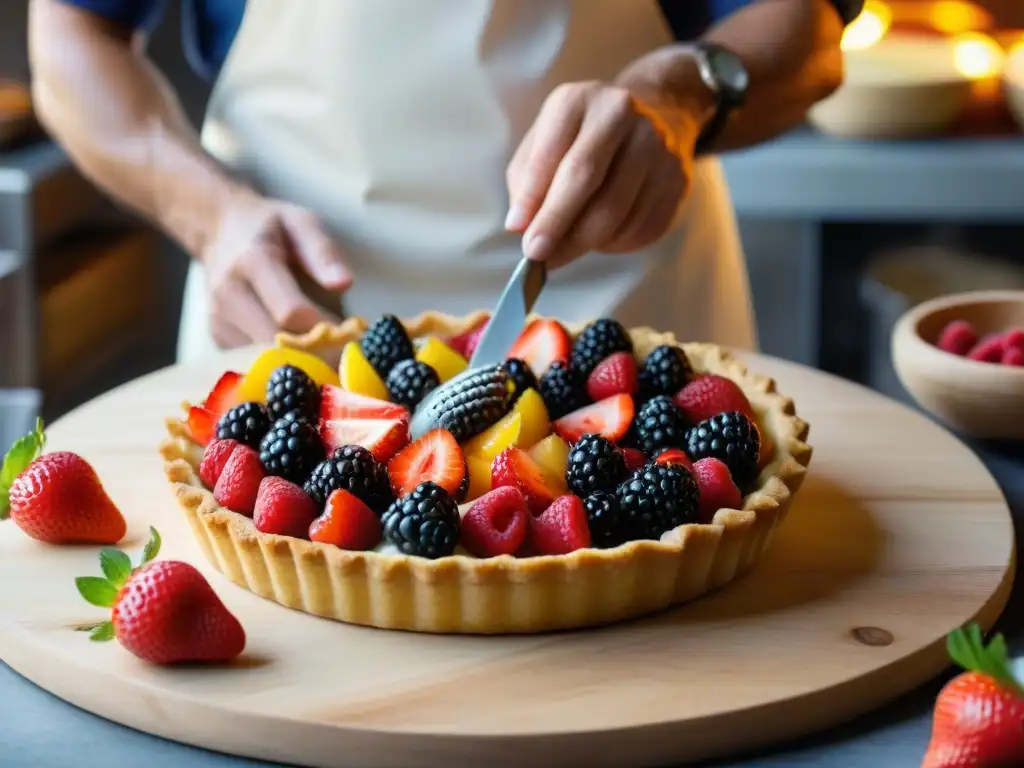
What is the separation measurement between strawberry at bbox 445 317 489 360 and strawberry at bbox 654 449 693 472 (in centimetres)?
43

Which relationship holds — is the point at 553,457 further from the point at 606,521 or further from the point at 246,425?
the point at 246,425

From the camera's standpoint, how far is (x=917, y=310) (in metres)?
1.96

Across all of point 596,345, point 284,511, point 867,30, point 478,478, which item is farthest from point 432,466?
point 867,30

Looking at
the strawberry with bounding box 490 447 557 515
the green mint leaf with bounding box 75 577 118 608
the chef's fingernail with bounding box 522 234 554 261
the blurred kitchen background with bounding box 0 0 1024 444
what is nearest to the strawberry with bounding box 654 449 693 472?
the strawberry with bounding box 490 447 557 515

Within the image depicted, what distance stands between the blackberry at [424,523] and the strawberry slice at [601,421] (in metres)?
0.33

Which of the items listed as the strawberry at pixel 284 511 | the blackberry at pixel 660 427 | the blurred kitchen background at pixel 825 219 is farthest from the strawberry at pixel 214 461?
the blurred kitchen background at pixel 825 219

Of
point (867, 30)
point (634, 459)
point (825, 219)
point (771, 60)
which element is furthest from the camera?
point (867, 30)

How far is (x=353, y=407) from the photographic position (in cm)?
165

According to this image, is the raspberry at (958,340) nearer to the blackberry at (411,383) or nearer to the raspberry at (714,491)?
the raspberry at (714,491)

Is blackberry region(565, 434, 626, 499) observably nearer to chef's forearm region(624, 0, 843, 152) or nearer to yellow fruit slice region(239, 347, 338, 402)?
yellow fruit slice region(239, 347, 338, 402)

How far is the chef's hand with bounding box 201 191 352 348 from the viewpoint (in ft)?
6.71

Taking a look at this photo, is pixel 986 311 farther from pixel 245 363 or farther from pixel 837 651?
pixel 245 363

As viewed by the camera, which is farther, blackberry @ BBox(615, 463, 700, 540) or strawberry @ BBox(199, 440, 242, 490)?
strawberry @ BBox(199, 440, 242, 490)

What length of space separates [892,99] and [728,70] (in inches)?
58.1
